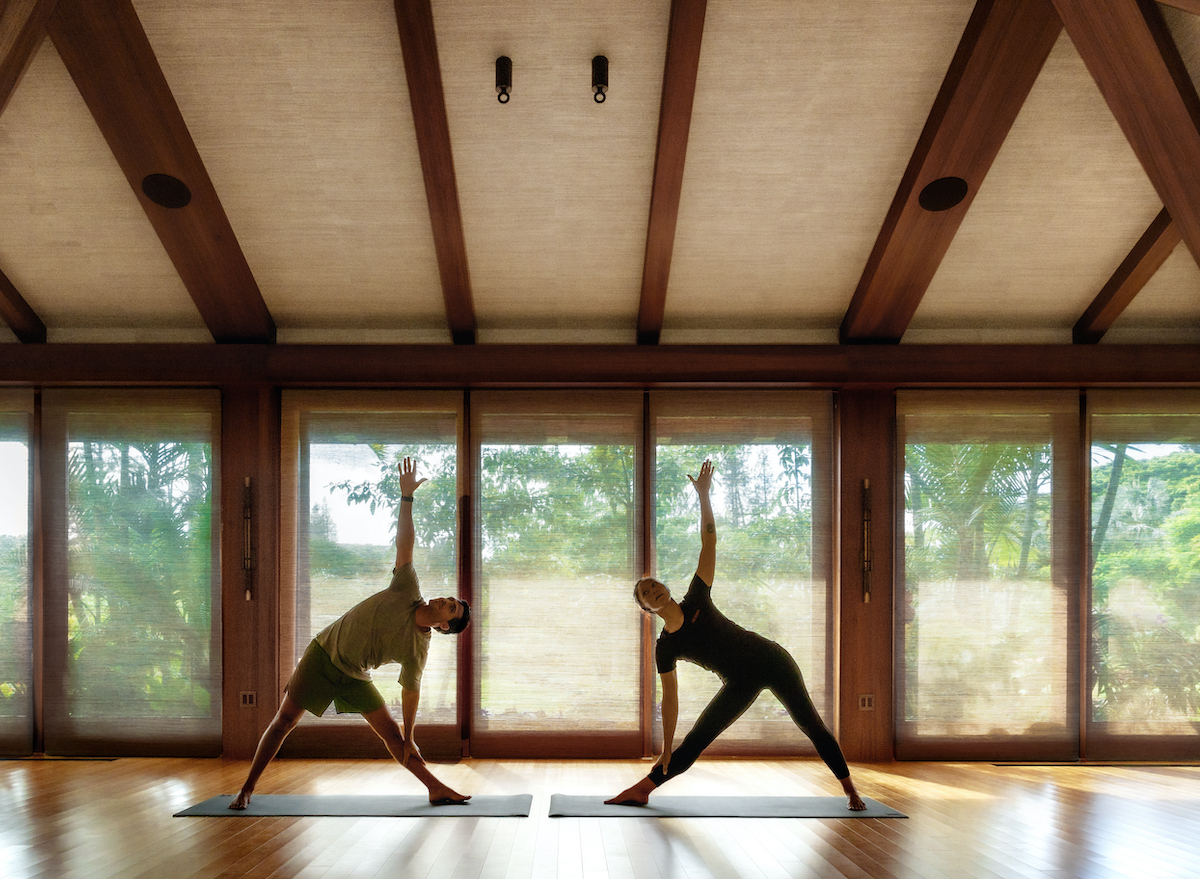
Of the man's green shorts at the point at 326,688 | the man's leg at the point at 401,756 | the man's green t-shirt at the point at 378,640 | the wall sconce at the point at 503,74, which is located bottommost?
the man's leg at the point at 401,756

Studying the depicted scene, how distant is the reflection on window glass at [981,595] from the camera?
5129 mm

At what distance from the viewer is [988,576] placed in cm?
518

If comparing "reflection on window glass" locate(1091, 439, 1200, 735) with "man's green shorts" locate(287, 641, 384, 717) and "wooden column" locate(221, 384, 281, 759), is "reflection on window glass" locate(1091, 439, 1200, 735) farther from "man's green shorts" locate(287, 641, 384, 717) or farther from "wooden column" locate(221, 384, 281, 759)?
"wooden column" locate(221, 384, 281, 759)

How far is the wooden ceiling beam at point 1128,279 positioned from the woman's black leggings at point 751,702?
305 cm

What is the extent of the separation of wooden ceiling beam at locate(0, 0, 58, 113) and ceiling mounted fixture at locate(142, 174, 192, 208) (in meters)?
0.89

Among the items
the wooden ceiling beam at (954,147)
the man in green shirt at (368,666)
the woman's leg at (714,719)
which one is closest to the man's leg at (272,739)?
the man in green shirt at (368,666)

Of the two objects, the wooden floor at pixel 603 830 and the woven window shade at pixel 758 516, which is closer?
the wooden floor at pixel 603 830

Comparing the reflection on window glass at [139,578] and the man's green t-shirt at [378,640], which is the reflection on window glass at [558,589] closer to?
the man's green t-shirt at [378,640]

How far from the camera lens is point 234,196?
4.48 m

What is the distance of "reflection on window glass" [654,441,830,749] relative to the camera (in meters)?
5.15

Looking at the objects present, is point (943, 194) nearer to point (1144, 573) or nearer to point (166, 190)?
point (1144, 573)

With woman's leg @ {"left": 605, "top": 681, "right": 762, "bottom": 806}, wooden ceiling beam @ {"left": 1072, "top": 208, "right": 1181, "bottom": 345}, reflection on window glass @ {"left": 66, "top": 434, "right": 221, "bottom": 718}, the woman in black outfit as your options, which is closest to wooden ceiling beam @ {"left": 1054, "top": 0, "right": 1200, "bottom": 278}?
wooden ceiling beam @ {"left": 1072, "top": 208, "right": 1181, "bottom": 345}

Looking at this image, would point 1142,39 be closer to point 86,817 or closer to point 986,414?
point 986,414

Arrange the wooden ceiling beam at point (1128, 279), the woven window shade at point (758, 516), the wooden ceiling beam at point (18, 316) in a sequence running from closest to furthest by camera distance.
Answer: the wooden ceiling beam at point (1128, 279), the wooden ceiling beam at point (18, 316), the woven window shade at point (758, 516)
